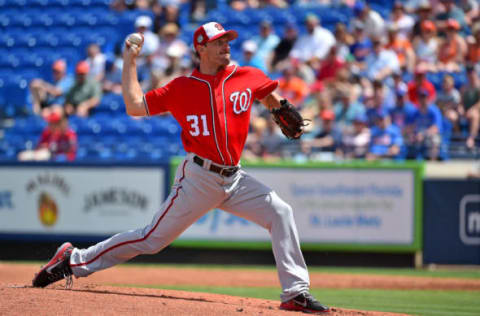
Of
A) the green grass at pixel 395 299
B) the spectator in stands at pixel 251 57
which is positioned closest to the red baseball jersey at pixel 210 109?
the green grass at pixel 395 299

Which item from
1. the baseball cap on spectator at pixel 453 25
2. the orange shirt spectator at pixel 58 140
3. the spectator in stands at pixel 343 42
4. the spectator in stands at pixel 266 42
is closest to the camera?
the orange shirt spectator at pixel 58 140

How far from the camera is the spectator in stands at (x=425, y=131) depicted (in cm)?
1086

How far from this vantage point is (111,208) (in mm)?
11578

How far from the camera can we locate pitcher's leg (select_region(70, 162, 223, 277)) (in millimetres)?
5676

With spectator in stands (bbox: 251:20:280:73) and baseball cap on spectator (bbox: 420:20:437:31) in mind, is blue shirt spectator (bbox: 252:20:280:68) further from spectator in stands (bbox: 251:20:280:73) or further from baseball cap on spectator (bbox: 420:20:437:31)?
baseball cap on spectator (bbox: 420:20:437:31)

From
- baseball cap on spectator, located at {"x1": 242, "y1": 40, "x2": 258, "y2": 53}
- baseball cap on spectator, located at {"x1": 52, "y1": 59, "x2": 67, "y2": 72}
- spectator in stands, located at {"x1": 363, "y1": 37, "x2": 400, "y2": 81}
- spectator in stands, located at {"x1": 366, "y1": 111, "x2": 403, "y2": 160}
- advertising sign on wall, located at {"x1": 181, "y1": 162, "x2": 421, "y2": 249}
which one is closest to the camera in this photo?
advertising sign on wall, located at {"x1": 181, "y1": 162, "x2": 421, "y2": 249}

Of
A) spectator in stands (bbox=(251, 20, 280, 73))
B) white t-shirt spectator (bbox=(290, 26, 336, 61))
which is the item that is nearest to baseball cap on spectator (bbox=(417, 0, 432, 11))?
white t-shirt spectator (bbox=(290, 26, 336, 61))

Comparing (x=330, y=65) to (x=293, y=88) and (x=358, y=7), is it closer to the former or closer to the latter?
(x=293, y=88)

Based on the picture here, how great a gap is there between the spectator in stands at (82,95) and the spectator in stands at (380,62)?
4.94 metres

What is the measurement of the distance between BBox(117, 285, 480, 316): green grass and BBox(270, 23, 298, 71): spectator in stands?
252 inches

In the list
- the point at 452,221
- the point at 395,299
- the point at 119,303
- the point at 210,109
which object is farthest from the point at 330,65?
the point at 119,303

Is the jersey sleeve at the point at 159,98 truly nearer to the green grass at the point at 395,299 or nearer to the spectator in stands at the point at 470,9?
the green grass at the point at 395,299

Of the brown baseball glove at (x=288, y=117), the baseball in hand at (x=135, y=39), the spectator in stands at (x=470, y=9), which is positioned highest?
the spectator in stands at (x=470, y=9)

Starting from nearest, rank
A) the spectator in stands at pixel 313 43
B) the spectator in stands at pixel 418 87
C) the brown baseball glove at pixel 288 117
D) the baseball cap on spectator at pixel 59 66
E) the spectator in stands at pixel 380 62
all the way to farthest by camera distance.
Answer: the brown baseball glove at pixel 288 117, the spectator in stands at pixel 418 87, the spectator in stands at pixel 380 62, the spectator in stands at pixel 313 43, the baseball cap on spectator at pixel 59 66
